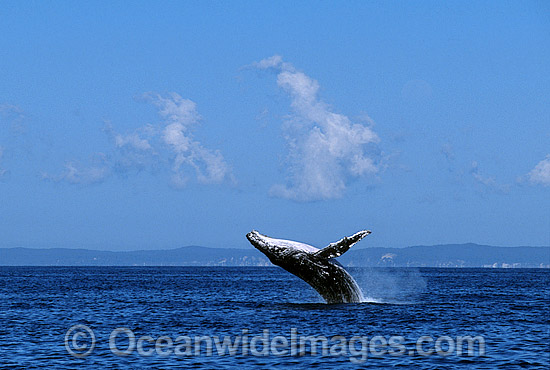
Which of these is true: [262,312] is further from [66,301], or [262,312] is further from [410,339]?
[66,301]

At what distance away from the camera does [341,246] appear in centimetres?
2850

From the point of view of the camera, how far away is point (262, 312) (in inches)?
1494

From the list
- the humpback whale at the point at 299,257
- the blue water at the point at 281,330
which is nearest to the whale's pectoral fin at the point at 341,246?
the humpback whale at the point at 299,257

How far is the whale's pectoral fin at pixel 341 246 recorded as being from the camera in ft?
89.9

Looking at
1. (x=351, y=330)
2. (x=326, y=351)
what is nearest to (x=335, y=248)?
(x=351, y=330)

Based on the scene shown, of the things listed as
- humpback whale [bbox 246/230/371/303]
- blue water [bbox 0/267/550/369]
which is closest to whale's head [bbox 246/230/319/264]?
humpback whale [bbox 246/230/371/303]

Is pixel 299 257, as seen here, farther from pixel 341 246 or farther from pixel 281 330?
pixel 281 330

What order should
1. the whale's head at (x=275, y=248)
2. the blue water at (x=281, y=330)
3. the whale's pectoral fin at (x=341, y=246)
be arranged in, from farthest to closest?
the whale's head at (x=275, y=248) < the whale's pectoral fin at (x=341, y=246) < the blue water at (x=281, y=330)

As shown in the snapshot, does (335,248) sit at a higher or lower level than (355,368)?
higher

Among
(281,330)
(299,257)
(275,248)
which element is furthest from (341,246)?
(281,330)

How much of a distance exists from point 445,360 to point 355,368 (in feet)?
10.2

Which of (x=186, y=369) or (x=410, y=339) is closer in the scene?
(x=186, y=369)

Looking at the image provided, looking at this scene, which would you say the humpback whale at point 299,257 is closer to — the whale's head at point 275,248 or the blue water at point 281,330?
the whale's head at point 275,248

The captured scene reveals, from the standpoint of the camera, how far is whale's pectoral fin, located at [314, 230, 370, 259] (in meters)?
27.4
